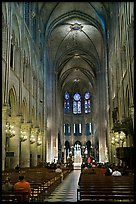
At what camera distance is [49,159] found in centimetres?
4934

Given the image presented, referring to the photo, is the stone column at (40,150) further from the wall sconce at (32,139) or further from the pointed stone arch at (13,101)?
the pointed stone arch at (13,101)

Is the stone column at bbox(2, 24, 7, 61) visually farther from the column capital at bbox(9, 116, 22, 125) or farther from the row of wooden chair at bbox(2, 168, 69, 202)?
the row of wooden chair at bbox(2, 168, 69, 202)

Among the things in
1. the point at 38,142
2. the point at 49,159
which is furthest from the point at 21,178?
the point at 49,159

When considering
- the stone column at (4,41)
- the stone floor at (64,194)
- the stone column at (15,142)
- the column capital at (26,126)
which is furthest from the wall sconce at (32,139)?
the stone column at (4,41)

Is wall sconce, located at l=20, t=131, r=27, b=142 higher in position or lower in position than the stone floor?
higher

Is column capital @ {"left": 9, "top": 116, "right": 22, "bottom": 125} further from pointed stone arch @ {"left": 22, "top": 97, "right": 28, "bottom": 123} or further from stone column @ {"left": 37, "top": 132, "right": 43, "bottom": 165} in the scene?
stone column @ {"left": 37, "top": 132, "right": 43, "bottom": 165}

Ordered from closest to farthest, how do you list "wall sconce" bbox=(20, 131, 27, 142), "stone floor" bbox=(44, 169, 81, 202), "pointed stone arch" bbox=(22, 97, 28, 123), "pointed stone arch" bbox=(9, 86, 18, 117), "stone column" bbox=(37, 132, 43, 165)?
"stone floor" bbox=(44, 169, 81, 202) < "pointed stone arch" bbox=(9, 86, 18, 117) < "wall sconce" bbox=(20, 131, 27, 142) < "pointed stone arch" bbox=(22, 97, 28, 123) < "stone column" bbox=(37, 132, 43, 165)

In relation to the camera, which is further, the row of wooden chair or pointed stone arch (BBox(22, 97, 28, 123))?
pointed stone arch (BBox(22, 97, 28, 123))

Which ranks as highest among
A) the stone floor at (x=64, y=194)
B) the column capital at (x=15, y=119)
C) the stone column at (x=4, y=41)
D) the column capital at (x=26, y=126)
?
the stone column at (x=4, y=41)

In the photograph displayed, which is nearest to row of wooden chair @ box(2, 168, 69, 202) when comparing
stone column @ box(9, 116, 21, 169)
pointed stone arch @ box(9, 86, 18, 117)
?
stone column @ box(9, 116, 21, 169)

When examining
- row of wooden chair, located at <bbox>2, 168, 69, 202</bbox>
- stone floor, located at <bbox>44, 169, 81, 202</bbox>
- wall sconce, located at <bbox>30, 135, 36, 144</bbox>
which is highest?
wall sconce, located at <bbox>30, 135, 36, 144</bbox>

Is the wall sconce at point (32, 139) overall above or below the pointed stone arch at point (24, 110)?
below

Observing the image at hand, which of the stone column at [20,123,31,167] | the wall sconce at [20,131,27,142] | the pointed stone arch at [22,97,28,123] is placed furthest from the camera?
the stone column at [20,123,31,167]

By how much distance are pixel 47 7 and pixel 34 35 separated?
7938mm
